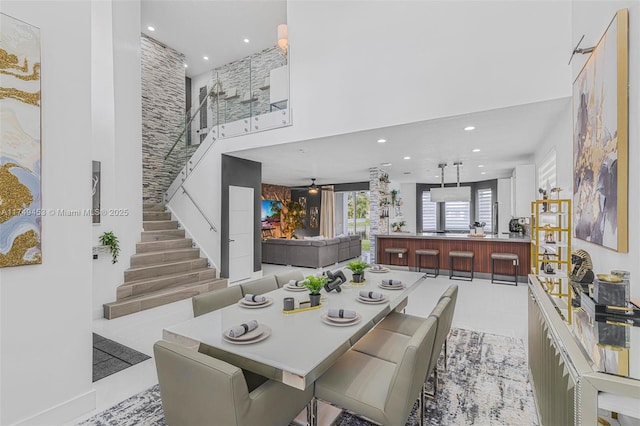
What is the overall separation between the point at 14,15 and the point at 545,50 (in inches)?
188

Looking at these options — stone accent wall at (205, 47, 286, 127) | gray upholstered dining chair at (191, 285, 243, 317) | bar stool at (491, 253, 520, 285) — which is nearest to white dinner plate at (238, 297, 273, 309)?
gray upholstered dining chair at (191, 285, 243, 317)

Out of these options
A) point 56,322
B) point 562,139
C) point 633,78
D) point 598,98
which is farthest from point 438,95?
point 56,322

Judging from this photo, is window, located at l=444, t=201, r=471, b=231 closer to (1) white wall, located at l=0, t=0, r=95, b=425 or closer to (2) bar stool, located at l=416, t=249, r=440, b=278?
(2) bar stool, located at l=416, t=249, r=440, b=278

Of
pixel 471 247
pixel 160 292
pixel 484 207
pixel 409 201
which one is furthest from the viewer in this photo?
pixel 409 201

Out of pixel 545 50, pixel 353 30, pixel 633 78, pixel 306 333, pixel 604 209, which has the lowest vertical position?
pixel 306 333

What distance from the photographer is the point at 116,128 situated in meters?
5.05

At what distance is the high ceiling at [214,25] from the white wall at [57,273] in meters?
4.89

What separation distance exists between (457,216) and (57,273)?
42.6 ft

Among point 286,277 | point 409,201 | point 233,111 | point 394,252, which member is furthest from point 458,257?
point 233,111

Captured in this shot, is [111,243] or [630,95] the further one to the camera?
[111,243]

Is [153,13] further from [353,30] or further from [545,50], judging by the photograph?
[545,50]

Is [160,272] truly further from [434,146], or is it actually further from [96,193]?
[434,146]

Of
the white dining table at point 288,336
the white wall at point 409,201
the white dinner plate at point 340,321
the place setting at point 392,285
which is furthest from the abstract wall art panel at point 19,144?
the white wall at point 409,201

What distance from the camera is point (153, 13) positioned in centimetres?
658
